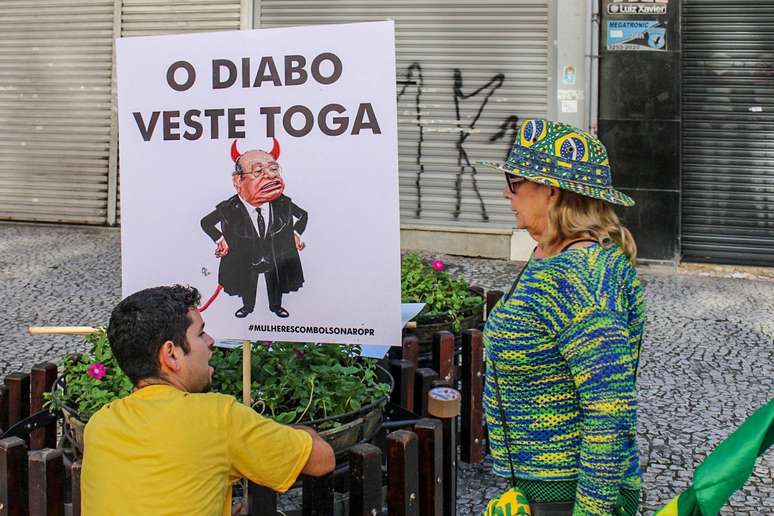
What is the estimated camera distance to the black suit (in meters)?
3.32

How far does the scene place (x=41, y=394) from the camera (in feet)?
13.7

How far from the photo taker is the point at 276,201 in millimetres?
3330

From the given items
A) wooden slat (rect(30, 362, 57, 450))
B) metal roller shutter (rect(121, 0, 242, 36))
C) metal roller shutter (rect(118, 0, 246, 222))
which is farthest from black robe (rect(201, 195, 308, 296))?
metal roller shutter (rect(121, 0, 242, 36))

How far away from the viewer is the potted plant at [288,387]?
11.2 ft

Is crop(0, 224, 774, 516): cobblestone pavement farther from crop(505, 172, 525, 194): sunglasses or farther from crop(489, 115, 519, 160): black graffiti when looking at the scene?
crop(505, 172, 525, 194): sunglasses

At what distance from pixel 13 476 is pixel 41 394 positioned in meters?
1.05

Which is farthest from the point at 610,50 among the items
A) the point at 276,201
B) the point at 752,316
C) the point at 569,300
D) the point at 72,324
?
the point at 569,300

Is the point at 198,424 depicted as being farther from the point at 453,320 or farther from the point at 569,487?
the point at 453,320

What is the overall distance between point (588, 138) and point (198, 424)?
1.20m

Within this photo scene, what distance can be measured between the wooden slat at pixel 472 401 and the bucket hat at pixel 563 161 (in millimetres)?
2550

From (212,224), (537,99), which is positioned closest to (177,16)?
(537,99)

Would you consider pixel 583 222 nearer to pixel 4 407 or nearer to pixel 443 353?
pixel 443 353

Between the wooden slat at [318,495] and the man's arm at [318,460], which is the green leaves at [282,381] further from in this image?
the man's arm at [318,460]

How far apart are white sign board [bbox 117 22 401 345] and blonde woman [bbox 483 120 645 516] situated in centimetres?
80
